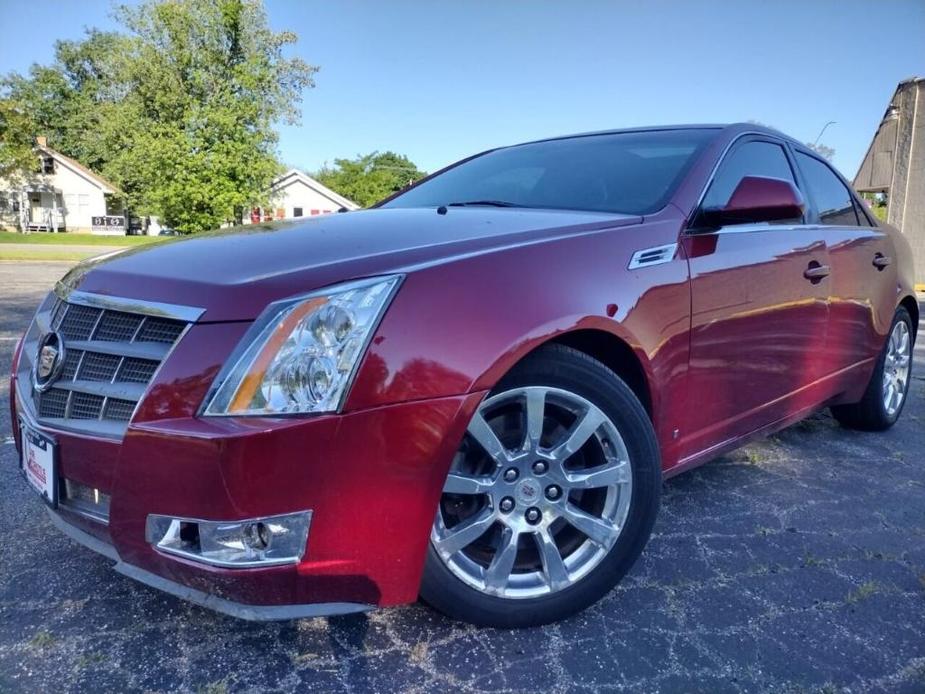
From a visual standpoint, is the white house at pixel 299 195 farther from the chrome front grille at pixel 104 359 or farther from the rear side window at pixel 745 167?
the chrome front grille at pixel 104 359

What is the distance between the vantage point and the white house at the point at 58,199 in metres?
46.9

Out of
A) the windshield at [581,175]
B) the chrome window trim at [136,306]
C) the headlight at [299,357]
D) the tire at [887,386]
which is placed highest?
the windshield at [581,175]

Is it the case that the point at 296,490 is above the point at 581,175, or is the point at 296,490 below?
below

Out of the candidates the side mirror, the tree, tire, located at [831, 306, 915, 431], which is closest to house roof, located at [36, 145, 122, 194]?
the tree

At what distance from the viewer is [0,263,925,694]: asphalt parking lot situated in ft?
5.89

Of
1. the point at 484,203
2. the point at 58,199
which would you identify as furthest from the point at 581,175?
the point at 58,199

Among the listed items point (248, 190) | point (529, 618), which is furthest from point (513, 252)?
point (248, 190)

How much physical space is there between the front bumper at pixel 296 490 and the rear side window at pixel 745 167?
150 centimetres

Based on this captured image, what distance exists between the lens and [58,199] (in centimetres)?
4891

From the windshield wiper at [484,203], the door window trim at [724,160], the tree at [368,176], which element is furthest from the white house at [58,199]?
the door window trim at [724,160]

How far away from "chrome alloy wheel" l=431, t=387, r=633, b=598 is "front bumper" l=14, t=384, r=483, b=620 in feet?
0.48

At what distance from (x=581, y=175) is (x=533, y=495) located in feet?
5.06

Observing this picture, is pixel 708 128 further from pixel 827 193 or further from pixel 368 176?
pixel 368 176

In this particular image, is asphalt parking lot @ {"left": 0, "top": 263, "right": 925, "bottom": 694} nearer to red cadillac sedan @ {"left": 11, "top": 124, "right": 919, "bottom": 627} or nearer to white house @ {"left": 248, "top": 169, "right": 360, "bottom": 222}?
red cadillac sedan @ {"left": 11, "top": 124, "right": 919, "bottom": 627}
